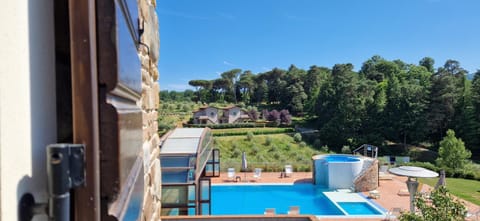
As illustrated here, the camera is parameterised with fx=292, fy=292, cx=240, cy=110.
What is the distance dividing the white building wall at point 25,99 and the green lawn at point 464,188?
578 inches

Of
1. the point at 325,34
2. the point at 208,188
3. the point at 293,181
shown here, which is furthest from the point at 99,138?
the point at 325,34

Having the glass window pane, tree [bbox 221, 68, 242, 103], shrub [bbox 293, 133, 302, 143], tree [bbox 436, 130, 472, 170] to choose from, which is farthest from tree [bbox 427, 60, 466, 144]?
tree [bbox 221, 68, 242, 103]

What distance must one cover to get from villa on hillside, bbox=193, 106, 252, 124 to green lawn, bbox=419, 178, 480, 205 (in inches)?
952

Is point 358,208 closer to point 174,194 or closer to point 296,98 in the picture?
point 174,194

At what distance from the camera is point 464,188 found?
45.6 feet

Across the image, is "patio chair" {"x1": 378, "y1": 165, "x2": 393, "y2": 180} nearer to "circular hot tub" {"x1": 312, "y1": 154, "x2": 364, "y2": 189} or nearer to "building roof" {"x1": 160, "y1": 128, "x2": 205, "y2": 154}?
"circular hot tub" {"x1": 312, "y1": 154, "x2": 364, "y2": 189}

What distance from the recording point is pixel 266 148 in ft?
82.8

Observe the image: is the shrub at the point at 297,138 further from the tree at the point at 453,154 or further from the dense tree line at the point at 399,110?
the tree at the point at 453,154

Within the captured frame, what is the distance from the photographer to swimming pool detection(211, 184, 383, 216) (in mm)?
11078

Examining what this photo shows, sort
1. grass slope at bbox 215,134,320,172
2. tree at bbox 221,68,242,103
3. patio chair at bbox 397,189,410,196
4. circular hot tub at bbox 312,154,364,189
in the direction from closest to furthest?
1. patio chair at bbox 397,189,410,196
2. circular hot tub at bbox 312,154,364,189
3. grass slope at bbox 215,134,320,172
4. tree at bbox 221,68,242,103

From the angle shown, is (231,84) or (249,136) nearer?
(249,136)

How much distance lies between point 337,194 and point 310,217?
7.10 meters

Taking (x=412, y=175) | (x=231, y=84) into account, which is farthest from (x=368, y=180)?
(x=231, y=84)

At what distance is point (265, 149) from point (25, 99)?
24778 millimetres
